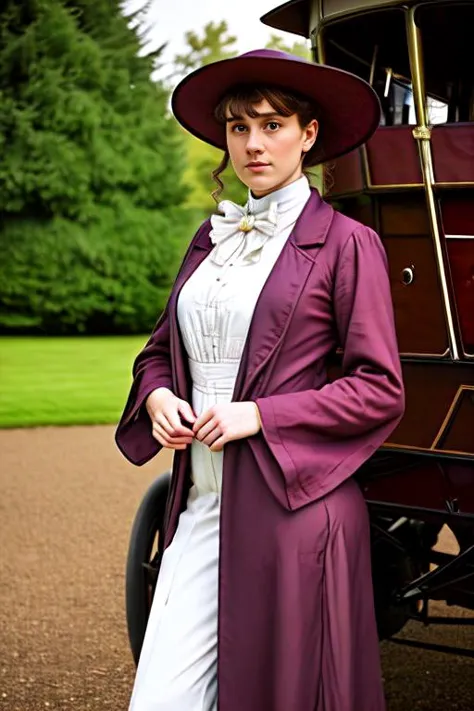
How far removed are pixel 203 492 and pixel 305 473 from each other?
0.34m

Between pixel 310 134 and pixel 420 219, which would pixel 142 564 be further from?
pixel 310 134

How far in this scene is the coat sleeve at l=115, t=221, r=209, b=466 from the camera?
2.71 metres

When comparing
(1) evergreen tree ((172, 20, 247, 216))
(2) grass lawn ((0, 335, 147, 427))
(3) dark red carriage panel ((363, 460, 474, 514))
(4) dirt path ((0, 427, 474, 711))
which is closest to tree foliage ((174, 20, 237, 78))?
(1) evergreen tree ((172, 20, 247, 216))

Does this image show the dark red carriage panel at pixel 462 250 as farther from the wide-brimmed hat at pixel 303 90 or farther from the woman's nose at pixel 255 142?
the woman's nose at pixel 255 142

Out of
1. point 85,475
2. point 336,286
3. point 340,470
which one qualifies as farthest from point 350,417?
point 85,475

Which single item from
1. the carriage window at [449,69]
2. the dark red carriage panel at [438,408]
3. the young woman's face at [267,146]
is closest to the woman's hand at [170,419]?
the young woman's face at [267,146]

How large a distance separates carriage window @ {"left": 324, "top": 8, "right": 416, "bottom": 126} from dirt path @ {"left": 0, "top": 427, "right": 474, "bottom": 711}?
1.97 meters

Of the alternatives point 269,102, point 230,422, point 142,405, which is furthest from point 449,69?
point 230,422

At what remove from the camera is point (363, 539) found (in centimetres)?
251

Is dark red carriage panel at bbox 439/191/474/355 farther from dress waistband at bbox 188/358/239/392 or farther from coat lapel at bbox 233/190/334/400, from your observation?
dress waistband at bbox 188/358/239/392

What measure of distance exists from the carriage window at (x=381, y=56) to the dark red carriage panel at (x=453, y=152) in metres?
0.30

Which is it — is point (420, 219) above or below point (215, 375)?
above

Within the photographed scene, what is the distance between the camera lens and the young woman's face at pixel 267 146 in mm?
2461

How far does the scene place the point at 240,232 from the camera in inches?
103
